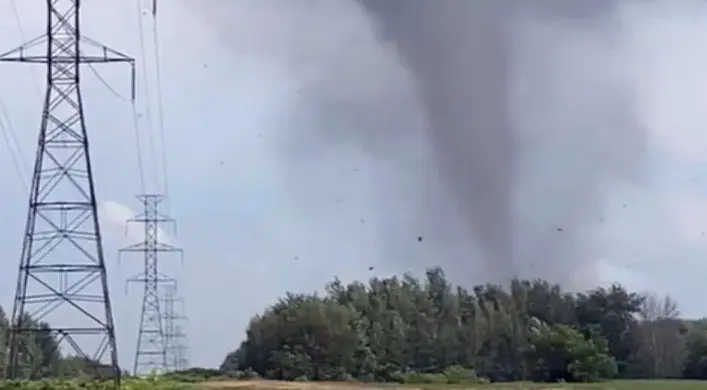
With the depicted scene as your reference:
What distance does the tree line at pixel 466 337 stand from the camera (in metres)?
124

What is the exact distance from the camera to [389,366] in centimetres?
13562

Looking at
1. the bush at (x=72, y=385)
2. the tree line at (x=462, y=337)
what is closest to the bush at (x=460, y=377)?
the tree line at (x=462, y=337)

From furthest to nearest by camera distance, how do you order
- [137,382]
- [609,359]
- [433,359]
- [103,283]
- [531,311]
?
1. [531,311]
2. [433,359]
3. [609,359]
4. [137,382]
5. [103,283]

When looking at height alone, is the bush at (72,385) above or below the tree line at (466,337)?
below

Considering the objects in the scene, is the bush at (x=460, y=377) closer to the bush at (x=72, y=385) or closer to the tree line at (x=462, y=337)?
the tree line at (x=462, y=337)

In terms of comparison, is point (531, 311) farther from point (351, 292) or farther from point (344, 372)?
point (344, 372)

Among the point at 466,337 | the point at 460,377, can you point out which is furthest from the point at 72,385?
the point at 466,337

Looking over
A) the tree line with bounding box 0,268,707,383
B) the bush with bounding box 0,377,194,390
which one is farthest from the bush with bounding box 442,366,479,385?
the bush with bounding box 0,377,194,390

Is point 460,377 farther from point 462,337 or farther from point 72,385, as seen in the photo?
point 72,385

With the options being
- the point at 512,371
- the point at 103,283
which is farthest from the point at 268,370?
the point at 103,283

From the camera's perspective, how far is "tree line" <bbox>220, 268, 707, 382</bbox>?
124 m

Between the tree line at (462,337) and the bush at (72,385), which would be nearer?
the bush at (72,385)

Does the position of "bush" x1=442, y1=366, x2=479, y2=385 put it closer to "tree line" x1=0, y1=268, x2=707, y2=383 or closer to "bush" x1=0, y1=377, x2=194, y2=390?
Result: "tree line" x1=0, y1=268, x2=707, y2=383

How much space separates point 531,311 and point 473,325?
925 cm
